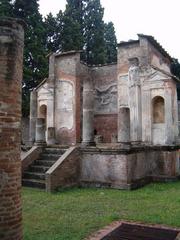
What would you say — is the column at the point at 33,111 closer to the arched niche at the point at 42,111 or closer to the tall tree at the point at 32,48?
the arched niche at the point at 42,111

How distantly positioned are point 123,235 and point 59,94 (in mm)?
13008

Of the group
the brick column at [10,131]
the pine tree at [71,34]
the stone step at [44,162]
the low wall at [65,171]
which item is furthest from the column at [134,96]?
the pine tree at [71,34]

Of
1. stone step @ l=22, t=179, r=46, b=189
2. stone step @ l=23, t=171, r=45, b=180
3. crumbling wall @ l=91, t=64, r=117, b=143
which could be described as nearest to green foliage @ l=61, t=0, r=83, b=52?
crumbling wall @ l=91, t=64, r=117, b=143

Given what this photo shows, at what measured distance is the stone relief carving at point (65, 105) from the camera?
17891 mm

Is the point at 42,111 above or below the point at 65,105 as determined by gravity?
below

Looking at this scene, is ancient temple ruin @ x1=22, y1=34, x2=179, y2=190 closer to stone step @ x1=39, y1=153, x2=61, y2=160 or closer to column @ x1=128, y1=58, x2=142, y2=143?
column @ x1=128, y1=58, x2=142, y2=143

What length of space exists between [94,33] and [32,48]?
8294 millimetres

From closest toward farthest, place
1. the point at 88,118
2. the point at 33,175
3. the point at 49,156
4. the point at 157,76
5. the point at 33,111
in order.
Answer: the point at 33,175
the point at 49,156
the point at 88,118
the point at 157,76
the point at 33,111

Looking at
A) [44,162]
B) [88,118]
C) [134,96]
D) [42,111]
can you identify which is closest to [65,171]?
[44,162]

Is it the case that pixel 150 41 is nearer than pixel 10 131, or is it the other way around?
pixel 10 131

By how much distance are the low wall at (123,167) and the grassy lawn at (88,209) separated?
660mm

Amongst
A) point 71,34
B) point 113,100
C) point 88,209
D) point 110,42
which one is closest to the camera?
point 88,209

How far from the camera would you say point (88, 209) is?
27.0ft

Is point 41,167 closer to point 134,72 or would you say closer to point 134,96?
point 134,96
